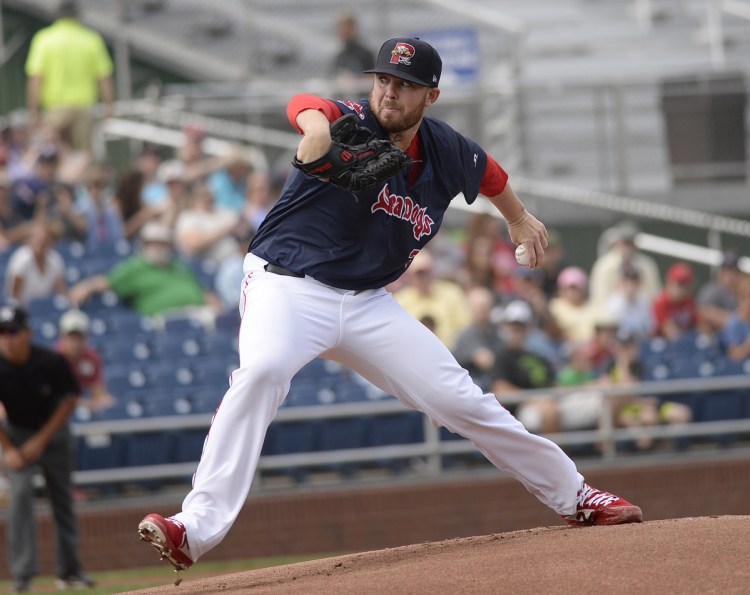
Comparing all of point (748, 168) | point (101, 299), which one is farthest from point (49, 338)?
point (748, 168)

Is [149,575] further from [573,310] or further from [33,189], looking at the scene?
[573,310]

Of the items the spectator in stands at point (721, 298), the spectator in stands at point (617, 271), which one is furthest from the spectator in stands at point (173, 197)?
the spectator in stands at point (721, 298)

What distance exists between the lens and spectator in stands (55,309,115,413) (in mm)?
10250

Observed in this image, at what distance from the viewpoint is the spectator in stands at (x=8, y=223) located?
483 inches

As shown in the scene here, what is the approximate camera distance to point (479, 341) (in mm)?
11125

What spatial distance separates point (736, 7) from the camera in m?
16.6

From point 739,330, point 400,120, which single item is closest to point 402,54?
point 400,120

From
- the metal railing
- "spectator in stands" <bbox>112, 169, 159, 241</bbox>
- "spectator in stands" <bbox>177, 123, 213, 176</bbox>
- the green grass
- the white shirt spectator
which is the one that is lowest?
the green grass

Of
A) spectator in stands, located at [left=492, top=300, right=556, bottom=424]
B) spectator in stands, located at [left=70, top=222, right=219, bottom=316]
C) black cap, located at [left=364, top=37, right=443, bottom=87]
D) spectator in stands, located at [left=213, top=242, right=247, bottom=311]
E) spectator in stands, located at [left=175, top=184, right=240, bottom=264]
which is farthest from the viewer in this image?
spectator in stands, located at [left=175, top=184, right=240, bottom=264]

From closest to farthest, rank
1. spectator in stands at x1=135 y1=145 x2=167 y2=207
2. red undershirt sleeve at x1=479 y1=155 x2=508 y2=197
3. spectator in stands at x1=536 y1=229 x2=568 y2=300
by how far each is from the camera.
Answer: red undershirt sleeve at x1=479 y1=155 x2=508 y2=197
spectator in stands at x1=536 y1=229 x2=568 y2=300
spectator in stands at x1=135 y1=145 x2=167 y2=207

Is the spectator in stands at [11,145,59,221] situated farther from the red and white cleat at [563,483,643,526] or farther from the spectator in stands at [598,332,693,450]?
the red and white cleat at [563,483,643,526]

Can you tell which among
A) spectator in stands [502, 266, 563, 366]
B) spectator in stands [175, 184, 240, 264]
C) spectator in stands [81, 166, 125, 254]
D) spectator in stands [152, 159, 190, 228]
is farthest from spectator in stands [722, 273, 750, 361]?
spectator in stands [81, 166, 125, 254]

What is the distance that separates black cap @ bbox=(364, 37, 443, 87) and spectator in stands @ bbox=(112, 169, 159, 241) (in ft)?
25.6

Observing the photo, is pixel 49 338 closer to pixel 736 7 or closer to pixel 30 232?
pixel 30 232
